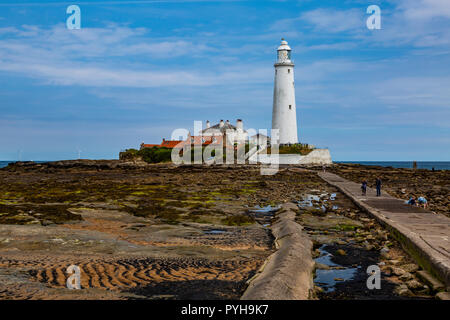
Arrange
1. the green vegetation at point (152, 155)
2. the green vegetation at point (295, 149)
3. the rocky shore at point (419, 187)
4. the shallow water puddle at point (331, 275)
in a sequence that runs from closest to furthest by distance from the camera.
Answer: the shallow water puddle at point (331, 275), the rocky shore at point (419, 187), the green vegetation at point (295, 149), the green vegetation at point (152, 155)

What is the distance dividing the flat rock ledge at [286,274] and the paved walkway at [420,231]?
229 cm

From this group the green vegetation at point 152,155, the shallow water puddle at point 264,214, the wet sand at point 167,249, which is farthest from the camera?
the green vegetation at point 152,155

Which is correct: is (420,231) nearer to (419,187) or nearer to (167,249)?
(167,249)

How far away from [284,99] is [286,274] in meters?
57.7

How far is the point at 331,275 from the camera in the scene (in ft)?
29.6

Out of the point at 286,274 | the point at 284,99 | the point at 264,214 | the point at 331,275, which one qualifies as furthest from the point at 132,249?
the point at 284,99

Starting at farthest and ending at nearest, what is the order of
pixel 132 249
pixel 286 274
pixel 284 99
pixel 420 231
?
1. pixel 284 99
2. pixel 420 231
3. pixel 132 249
4. pixel 286 274

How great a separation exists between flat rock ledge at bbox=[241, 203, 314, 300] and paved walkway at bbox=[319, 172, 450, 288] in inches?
90.3

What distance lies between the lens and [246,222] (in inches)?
612

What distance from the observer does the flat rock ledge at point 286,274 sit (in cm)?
655

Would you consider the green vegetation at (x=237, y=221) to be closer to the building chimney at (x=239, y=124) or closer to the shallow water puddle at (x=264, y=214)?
the shallow water puddle at (x=264, y=214)

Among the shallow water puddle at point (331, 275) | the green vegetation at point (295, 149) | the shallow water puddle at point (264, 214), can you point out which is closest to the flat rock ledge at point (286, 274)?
the shallow water puddle at point (331, 275)

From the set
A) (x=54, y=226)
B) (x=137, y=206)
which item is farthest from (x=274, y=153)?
(x=54, y=226)

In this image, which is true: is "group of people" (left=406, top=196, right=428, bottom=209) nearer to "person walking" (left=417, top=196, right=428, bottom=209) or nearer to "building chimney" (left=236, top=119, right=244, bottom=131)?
"person walking" (left=417, top=196, right=428, bottom=209)
